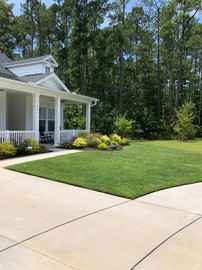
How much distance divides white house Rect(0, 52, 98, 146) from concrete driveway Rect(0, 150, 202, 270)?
6.35 m

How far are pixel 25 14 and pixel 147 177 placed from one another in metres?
28.8

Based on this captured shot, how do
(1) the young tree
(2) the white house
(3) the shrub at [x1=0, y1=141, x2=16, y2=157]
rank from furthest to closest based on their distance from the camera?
(1) the young tree, (2) the white house, (3) the shrub at [x1=0, y1=141, x2=16, y2=157]

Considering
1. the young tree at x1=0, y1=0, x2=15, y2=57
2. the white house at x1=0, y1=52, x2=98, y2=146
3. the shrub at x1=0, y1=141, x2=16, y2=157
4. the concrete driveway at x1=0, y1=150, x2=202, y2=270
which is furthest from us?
the young tree at x1=0, y1=0, x2=15, y2=57

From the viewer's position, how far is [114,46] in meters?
24.0

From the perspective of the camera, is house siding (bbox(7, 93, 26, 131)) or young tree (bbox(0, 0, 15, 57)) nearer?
house siding (bbox(7, 93, 26, 131))

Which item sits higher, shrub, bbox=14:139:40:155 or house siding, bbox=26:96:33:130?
house siding, bbox=26:96:33:130

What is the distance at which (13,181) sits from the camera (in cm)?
560

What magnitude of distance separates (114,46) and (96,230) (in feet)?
77.5

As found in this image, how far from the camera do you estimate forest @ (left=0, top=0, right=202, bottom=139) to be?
77.6ft

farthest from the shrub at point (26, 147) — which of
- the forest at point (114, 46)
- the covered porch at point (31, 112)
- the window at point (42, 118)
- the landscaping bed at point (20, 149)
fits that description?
the forest at point (114, 46)

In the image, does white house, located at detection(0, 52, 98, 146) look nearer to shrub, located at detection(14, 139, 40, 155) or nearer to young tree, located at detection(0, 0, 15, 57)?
shrub, located at detection(14, 139, 40, 155)

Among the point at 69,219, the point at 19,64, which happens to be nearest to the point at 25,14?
the point at 19,64

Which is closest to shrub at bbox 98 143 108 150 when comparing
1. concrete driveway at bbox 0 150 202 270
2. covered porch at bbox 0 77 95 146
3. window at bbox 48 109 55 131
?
covered porch at bbox 0 77 95 146

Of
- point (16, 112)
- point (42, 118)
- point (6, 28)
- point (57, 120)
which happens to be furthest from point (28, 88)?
point (6, 28)
